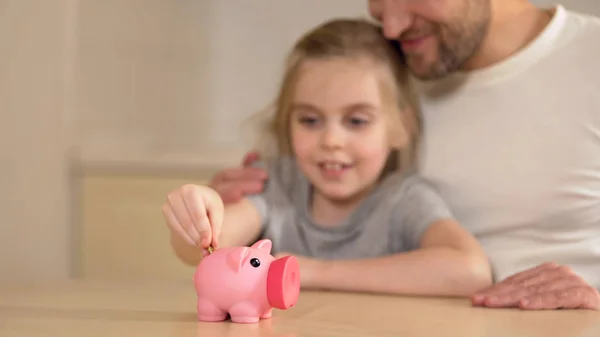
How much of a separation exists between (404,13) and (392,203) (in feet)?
1.04

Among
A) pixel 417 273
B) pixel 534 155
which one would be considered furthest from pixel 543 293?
pixel 534 155

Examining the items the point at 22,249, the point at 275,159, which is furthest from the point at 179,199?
the point at 22,249

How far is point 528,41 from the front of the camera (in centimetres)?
134

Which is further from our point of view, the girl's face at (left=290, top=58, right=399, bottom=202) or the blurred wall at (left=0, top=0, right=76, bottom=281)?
the blurred wall at (left=0, top=0, right=76, bottom=281)

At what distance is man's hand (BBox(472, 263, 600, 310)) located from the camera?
3.32 feet

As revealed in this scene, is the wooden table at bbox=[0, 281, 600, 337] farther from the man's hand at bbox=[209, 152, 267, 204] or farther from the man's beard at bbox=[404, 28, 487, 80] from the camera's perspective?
the man's beard at bbox=[404, 28, 487, 80]

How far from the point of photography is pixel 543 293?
3.36 feet

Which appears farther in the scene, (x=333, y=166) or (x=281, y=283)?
(x=333, y=166)

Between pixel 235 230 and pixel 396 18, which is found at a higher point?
pixel 396 18

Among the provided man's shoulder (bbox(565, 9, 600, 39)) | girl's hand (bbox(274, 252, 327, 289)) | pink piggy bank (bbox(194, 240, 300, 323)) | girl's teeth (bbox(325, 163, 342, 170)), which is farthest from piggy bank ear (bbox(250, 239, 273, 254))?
man's shoulder (bbox(565, 9, 600, 39))

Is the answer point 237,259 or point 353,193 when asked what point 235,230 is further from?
Answer: point 237,259

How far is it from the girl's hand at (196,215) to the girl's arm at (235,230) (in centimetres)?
29

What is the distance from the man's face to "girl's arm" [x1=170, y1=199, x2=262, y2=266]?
1.23ft

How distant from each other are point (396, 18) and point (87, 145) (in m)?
0.96
